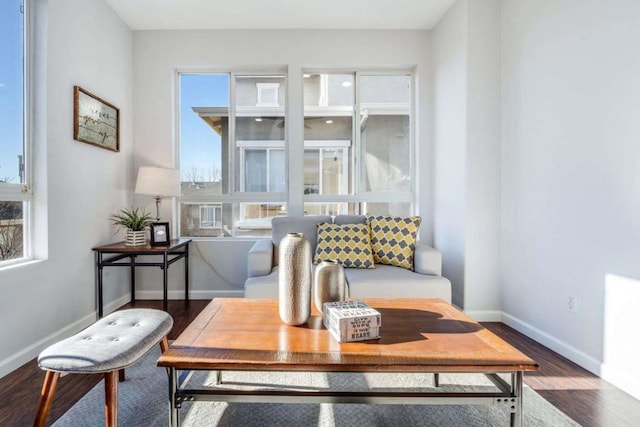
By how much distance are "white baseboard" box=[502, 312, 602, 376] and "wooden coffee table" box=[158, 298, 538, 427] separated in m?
1.15

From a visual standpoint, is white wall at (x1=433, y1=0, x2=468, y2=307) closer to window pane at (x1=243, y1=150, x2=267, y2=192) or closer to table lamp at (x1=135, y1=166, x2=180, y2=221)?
window pane at (x1=243, y1=150, x2=267, y2=192)

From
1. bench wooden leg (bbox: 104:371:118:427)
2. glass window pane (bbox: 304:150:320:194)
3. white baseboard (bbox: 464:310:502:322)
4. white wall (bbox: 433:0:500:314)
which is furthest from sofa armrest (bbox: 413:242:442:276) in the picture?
bench wooden leg (bbox: 104:371:118:427)

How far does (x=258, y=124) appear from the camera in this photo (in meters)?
3.56

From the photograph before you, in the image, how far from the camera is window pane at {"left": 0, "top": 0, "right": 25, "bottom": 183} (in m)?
2.01

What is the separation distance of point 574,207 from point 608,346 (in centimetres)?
81

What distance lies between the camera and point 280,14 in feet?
10.1

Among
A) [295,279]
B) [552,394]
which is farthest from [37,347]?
[552,394]

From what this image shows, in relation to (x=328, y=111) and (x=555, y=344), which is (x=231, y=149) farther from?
(x=555, y=344)

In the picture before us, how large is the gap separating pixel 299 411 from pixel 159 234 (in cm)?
200

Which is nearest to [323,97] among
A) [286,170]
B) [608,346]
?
[286,170]

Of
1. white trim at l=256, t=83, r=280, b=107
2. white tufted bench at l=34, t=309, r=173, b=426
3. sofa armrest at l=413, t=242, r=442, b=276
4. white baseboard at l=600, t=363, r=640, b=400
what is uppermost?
white trim at l=256, t=83, r=280, b=107

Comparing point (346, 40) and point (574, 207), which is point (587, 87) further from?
point (346, 40)

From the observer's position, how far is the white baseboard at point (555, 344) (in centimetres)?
193

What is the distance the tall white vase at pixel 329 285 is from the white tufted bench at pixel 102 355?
775 millimetres
